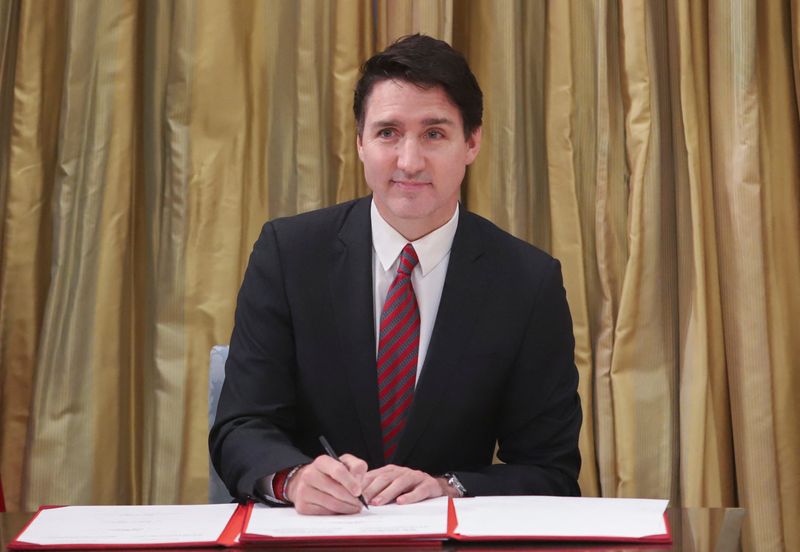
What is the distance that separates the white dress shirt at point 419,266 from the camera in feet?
6.72

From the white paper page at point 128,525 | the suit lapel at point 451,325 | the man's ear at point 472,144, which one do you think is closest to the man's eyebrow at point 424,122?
the man's ear at point 472,144

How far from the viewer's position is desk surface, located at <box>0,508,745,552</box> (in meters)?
1.39

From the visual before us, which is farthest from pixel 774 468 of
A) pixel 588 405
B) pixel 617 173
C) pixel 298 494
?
pixel 298 494

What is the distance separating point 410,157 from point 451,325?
1.06 feet

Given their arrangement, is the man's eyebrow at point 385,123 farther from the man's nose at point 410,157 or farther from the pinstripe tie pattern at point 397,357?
the pinstripe tie pattern at point 397,357

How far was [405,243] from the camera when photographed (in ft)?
6.78

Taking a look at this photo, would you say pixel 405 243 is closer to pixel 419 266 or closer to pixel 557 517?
pixel 419 266

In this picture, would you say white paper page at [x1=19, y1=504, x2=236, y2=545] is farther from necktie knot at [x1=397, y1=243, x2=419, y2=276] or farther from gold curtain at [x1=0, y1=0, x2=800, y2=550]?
gold curtain at [x1=0, y1=0, x2=800, y2=550]

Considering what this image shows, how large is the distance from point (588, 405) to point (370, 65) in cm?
119

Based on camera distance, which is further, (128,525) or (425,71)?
(425,71)

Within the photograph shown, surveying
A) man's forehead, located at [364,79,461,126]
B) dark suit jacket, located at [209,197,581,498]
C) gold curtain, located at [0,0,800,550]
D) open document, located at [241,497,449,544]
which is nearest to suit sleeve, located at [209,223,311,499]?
dark suit jacket, located at [209,197,581,498]

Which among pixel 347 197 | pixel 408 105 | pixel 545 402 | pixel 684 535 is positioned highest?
pixel 408 105

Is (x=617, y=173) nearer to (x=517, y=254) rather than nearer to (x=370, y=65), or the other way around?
(x=517, y=254)

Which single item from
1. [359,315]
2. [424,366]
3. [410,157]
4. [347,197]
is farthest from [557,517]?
[347,197]
